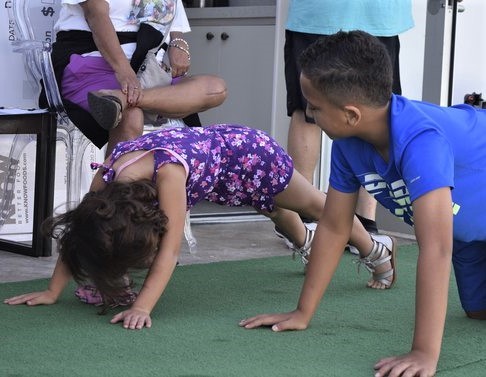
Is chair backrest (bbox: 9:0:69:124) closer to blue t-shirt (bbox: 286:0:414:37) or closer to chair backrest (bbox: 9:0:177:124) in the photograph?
Result: chair backrest (bbox: 9:0:177:124)

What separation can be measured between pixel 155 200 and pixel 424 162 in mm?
814

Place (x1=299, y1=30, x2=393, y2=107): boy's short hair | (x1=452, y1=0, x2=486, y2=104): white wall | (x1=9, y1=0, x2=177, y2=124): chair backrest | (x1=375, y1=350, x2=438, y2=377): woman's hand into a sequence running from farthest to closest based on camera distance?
(x1=452, y1=0, x2=486, y2=104): white wall, (x1=9, y1=0, x2=177, y2=124): chair backrest, (x1=299, y1=30, x2=393, y2=107): boy's short hair, (x1=375, y1=350, x2=438, y2=377): woman's hand

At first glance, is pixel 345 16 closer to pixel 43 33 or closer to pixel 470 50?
pixel 43 33

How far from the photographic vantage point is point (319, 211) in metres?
3.33

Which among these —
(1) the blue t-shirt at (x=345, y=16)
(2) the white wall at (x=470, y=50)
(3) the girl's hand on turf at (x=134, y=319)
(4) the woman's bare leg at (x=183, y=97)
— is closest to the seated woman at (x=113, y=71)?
(4) the woman's bare leg at (x=183, y=97)

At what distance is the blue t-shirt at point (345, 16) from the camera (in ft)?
13.2

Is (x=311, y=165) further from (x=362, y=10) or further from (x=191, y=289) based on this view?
(x=191, y=289)

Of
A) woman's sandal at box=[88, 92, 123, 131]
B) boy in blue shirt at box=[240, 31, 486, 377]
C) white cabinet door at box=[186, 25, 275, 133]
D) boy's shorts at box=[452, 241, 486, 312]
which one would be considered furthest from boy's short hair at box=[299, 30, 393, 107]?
white cabinet door at box=[186, 25, 275, 133]

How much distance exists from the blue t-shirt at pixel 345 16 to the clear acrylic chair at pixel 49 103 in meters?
0.52

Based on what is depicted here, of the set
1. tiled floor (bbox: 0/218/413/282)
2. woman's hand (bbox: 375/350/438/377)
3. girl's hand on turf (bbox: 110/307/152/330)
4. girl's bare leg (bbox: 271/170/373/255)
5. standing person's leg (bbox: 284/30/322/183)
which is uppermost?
standing person's leg (bbox: 284/30/322/183)

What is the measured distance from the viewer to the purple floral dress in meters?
2.94

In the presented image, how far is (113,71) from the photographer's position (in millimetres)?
3678

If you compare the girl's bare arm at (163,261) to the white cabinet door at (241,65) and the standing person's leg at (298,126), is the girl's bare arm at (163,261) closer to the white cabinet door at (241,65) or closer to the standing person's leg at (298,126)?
the standing person's leg at (298,126)

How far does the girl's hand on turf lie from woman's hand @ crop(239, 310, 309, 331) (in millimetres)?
253
